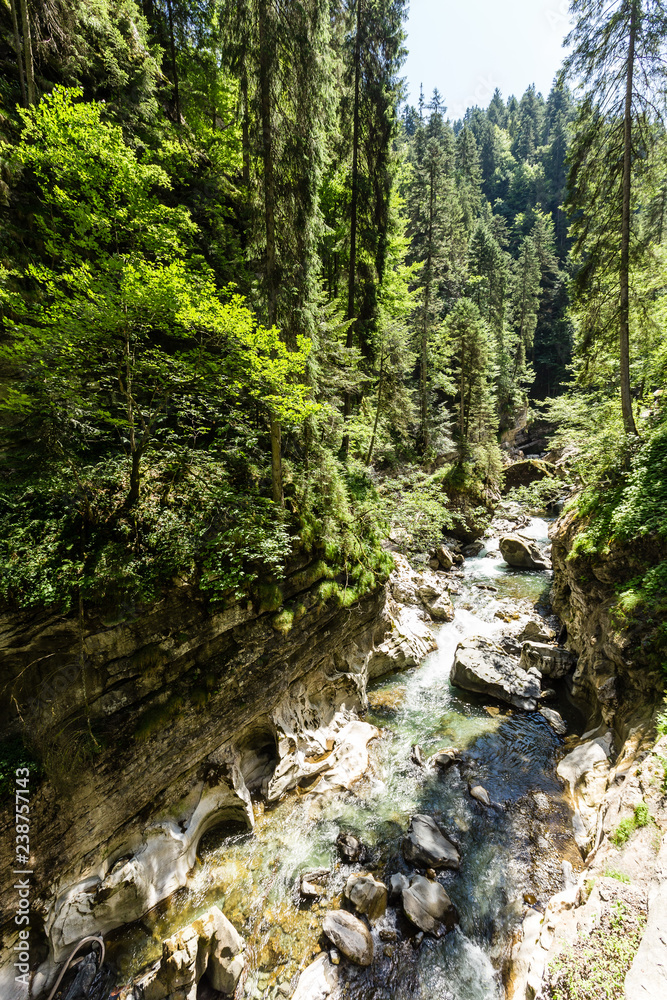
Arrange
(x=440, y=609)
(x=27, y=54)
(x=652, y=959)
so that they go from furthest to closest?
(x=440, y=609) < (x=27, y=54) < (x=652, y=959)

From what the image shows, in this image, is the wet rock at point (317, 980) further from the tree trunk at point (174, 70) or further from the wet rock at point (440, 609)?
the tree trunk at point (174, 70)

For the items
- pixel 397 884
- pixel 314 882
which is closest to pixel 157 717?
pixel 314 882

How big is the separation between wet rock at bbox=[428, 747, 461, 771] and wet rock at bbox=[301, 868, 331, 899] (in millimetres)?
3267

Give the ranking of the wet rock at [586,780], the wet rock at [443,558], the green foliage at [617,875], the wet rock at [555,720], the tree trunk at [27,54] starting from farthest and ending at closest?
the wet rock at [443,558]
the wet rock at [555,720]
the tree trunk at [27,54]
the wet rock at [586,780]
the green foliage at [617,875]

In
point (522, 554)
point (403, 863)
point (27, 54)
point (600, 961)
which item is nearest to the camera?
point (600, 961)

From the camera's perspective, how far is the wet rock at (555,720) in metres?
9.23

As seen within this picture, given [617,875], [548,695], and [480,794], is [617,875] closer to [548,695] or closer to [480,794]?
[480,794]

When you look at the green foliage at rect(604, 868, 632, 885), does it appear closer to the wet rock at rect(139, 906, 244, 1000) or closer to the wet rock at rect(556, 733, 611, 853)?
the wet rock at rect(556, 733, 611, 853)

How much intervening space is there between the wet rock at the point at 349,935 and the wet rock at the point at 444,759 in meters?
3.47

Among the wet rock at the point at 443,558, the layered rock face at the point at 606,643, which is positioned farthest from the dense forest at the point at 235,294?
the wet rock at the point at 443,558

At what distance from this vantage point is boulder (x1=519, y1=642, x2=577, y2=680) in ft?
35.0

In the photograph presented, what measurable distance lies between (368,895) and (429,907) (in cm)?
98

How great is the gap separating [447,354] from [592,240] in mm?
11420

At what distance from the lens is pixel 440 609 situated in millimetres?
14305
